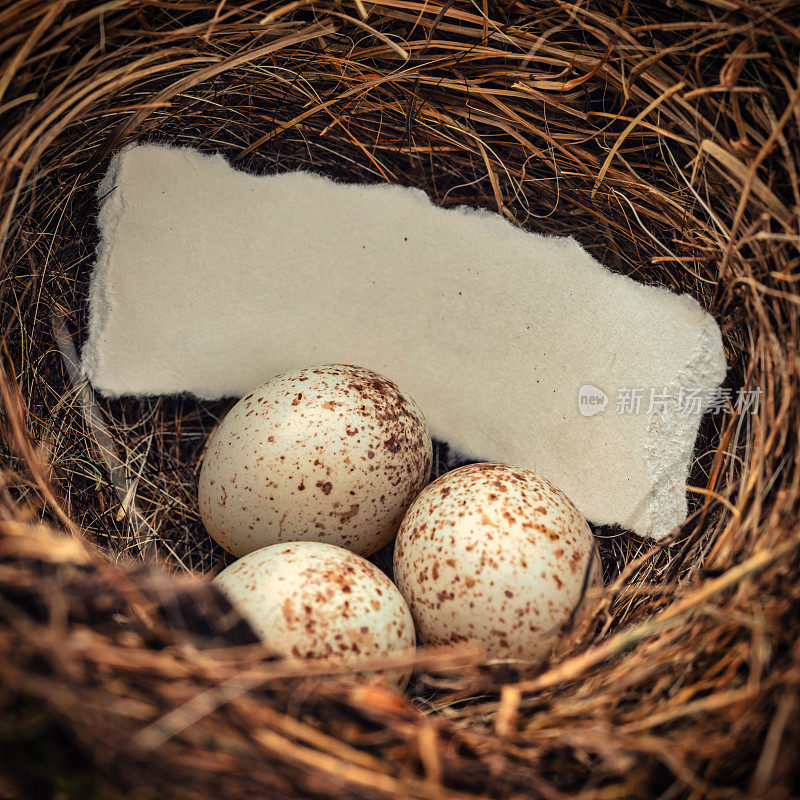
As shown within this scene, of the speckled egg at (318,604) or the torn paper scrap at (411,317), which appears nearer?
the speckled egg at (318,604)

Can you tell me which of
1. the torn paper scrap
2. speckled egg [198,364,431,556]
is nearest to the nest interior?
the torn paper scrap

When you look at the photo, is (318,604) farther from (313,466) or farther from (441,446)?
(441,446)

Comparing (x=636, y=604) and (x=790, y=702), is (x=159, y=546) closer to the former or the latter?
(x=636, y=604)

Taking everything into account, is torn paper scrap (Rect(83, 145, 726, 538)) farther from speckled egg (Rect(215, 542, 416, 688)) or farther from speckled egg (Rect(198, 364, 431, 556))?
speckled egg (Rect(215, 542, 416, 688))

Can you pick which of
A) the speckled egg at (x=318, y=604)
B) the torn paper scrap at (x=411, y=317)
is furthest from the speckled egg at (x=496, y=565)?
the torn paper scrap at (x=411, y=317)

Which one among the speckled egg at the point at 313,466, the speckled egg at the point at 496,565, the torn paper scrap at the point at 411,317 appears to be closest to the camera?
the speckled egg at the point at 496,565

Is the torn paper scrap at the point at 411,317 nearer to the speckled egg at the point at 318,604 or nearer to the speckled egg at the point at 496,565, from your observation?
the speckled egg at the point at 496,565
